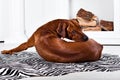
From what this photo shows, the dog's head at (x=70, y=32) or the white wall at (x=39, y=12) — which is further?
the white wall at (x=39, y=12)

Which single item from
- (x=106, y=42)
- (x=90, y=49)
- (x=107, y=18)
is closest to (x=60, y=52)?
(x=90, y=49)

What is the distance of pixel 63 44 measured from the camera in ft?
2.98

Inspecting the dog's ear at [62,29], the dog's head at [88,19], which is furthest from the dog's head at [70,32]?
the dog's head at [88,19]

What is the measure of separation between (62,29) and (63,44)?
8 cm

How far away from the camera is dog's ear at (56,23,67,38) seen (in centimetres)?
96

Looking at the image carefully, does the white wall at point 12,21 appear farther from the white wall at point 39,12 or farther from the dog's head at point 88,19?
the dog's head at point 88,19

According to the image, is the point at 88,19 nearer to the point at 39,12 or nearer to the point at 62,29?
the point at 39,12

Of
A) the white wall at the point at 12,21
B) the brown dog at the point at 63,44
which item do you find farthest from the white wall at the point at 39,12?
the brown dog at the point at 63,44

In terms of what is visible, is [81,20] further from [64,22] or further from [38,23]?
[64,22]

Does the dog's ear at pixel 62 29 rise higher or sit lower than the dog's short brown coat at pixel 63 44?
higher

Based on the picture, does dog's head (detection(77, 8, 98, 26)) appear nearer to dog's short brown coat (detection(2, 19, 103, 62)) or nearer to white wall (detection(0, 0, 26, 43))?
white wall (detection(0, 0, 26, 43))

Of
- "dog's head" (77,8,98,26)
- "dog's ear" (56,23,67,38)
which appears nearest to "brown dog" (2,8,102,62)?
"dog's ear" (56,23,67,38)

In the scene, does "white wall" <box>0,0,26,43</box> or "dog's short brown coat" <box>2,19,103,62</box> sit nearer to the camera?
"dog's short brown coat" <box>2,19,103,62</box>

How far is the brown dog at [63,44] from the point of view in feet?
2.97
